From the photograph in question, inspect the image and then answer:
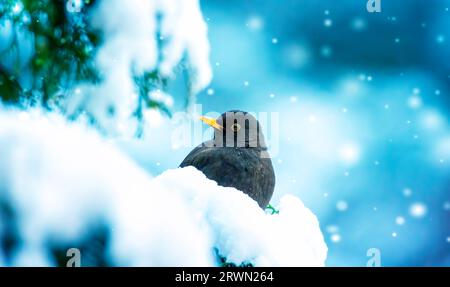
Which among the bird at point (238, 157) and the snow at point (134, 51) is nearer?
the snow at point (134, 51)

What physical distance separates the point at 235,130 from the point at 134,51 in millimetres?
642

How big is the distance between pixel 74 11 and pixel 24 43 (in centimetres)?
20

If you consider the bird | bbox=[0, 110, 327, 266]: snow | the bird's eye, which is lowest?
bbox=[0, 110, 327, 266]: snow

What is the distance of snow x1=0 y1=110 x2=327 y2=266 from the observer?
84 cm

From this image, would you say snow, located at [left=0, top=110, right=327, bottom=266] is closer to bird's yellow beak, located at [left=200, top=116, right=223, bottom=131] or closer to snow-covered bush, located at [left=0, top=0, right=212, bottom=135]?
snow-covered bush, located at [left=0, top=0, right=212, bottom=135]

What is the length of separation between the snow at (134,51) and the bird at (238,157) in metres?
0.34

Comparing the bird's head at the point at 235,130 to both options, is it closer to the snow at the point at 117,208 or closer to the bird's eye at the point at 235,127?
the bird's eye at the point at 235,127

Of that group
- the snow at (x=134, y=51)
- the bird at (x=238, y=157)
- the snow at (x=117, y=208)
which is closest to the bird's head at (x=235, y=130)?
the bird at (x=238, y=157)

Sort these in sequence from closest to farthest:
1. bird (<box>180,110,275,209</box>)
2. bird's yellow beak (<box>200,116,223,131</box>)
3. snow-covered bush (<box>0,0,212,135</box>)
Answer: snow-covered bush (<box>0,0,212,135</box>) → bird (<box>180,110,275,209</box>) → bird's yellow beak (<box>200,116,223,131</box>)

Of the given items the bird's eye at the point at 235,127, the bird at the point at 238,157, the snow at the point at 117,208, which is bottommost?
the snow at the point at 117,208

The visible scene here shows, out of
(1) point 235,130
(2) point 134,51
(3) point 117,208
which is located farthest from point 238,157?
(3) point 117,208

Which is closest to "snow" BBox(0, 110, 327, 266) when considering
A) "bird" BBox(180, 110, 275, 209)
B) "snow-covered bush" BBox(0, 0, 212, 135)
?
"snow-covered bush" BBox(0, 0, 212, 135)

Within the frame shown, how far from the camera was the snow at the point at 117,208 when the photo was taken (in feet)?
2.75

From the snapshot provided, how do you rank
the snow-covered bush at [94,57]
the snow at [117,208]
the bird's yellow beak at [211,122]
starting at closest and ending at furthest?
the snow at [117,208] < the snow-covered bush at [94,57] < the bird's yellow beak at [211,122]
